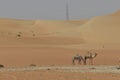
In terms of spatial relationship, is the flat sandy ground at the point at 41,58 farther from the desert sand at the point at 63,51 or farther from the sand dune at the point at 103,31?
the sand dune at the point at 103,31

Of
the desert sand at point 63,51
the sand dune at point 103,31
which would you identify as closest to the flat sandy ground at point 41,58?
the desert sand at point 63,51

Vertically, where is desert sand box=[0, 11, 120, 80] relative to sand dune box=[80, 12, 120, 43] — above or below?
below

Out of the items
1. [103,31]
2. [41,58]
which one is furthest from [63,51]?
[103,31]

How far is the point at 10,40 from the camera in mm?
60312

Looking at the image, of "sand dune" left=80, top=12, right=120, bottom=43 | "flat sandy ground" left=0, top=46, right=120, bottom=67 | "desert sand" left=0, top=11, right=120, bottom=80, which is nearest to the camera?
"desert sand" left=0, top=11, right=120, bottom=80

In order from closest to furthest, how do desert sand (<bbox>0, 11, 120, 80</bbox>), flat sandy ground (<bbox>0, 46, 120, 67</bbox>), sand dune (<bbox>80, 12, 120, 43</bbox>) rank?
1. desert sand (<bbox>0, 11, 120, 80</bbox>)
2. flat sandy ground (<bbox>0, 46, 120, 67</bbox>)
3. sand dune (<bbox>80, 12, 120, 43</bbox>)


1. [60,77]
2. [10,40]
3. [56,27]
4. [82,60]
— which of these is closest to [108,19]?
[10,40]

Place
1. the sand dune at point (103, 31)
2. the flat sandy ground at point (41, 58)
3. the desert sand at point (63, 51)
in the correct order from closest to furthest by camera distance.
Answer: the desert sand at point (63, 51), the flat sandy ground at point (41, 58), the sand dune at point (103, 31)

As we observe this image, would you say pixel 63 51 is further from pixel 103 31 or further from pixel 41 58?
pixel 103 31

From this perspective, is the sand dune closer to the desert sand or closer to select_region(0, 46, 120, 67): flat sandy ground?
the desert sand

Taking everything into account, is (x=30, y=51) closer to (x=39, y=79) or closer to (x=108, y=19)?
(x=39, y=79)

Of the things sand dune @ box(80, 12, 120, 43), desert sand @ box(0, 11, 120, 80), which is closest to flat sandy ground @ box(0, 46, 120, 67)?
desert sand @ box(0, 11, 120, 80)

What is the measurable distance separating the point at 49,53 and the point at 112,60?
24.0 ft

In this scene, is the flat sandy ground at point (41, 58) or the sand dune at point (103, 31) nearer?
the flat sandy ground at point (41, 58)
